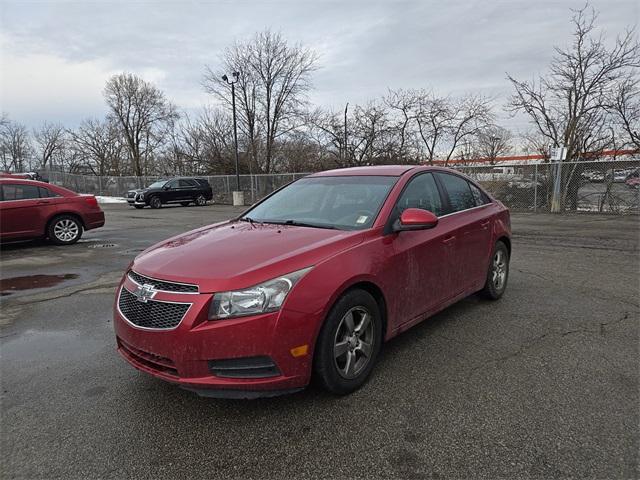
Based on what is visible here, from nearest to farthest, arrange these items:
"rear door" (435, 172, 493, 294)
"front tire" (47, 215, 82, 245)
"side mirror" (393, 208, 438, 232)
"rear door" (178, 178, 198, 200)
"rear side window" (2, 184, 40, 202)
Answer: "side mirror" (393, 208, 438, 232)
"rear door" (435, 172, 493, 294)
"rear side window" (2, 184, 40, 202)
"front tire" (47, 215, 82, 245)
"rear door" (178, 178, 198, 200)

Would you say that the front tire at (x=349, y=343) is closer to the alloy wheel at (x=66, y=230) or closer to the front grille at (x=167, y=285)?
the front grille at (x=167, y=285)

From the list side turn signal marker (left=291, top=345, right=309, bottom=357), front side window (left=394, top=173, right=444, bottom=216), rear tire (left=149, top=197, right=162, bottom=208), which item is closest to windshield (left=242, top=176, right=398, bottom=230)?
front side window (left=394, top=173, right=444, bottom=216)

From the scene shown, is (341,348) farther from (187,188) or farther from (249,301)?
(187,188)

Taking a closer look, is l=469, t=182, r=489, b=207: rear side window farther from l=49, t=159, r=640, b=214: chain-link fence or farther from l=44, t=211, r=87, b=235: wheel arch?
l=49, t=159, r=640, b=214: chain-link fence

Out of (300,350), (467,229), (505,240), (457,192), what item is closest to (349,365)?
(300,350)

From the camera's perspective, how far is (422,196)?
155 inches

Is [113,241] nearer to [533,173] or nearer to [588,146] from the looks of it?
[533,173]

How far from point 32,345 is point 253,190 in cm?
2243

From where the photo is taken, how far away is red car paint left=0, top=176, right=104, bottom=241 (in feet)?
29.7

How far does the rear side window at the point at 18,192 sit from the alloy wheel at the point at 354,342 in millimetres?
9323

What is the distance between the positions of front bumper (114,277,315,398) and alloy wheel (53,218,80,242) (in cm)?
899

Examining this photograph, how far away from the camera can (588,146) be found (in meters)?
16.5

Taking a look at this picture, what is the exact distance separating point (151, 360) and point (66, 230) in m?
9.01

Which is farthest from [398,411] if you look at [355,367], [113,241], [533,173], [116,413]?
[533,173]
